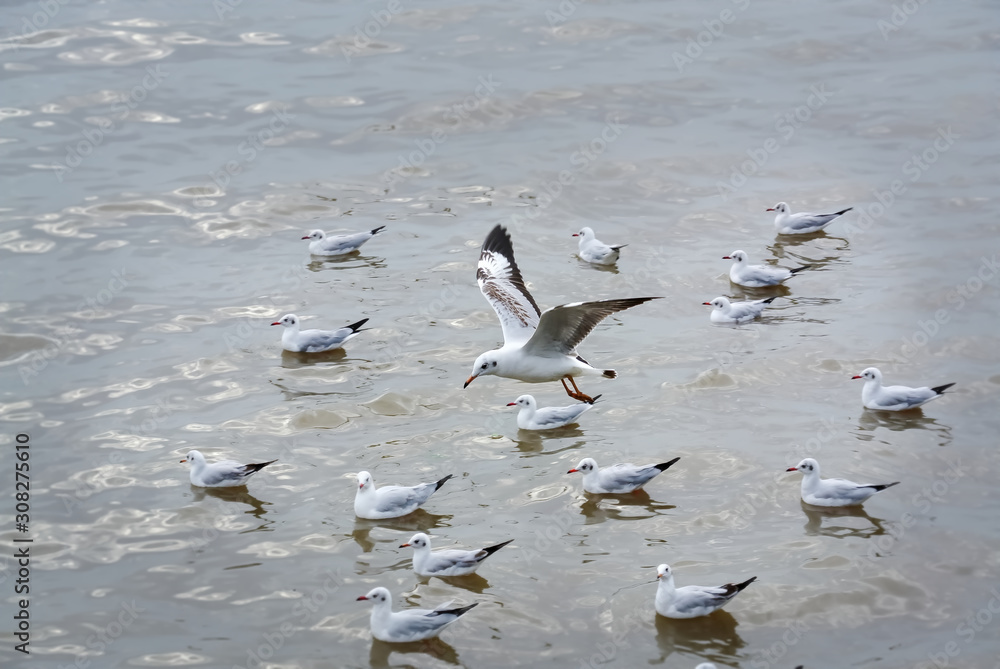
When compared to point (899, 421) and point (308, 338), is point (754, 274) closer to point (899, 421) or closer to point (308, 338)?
point (899, 421)

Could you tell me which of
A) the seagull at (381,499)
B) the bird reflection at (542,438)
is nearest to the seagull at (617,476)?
the bird reflection at (542,438)

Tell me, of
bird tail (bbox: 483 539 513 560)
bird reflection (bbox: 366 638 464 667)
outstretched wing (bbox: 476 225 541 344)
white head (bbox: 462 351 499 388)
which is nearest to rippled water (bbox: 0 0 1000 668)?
bird reflection (bbox: 366 638 464 667)

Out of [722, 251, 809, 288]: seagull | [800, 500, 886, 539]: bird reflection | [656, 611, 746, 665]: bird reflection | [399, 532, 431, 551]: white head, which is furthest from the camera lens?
[722, 251, 809, 288]: seagull

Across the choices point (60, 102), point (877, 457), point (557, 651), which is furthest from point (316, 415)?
point (60, 102)

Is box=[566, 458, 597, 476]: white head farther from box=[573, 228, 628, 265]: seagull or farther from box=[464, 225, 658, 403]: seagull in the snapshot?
box=[573, 228, 628, 265]: seagull

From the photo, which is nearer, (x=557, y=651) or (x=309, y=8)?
(x=557, y=651)

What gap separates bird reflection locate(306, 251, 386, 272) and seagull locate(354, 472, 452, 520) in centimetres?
673

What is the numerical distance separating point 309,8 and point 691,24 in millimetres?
9723

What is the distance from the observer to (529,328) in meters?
12.6

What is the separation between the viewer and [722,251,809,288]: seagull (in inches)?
635

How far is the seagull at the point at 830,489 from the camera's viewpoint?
35.4 ft

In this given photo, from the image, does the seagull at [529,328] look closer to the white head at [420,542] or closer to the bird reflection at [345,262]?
the white head at [420,542]

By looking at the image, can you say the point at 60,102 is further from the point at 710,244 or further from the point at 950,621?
the point at 950,621

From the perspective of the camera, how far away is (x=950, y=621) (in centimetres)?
923
